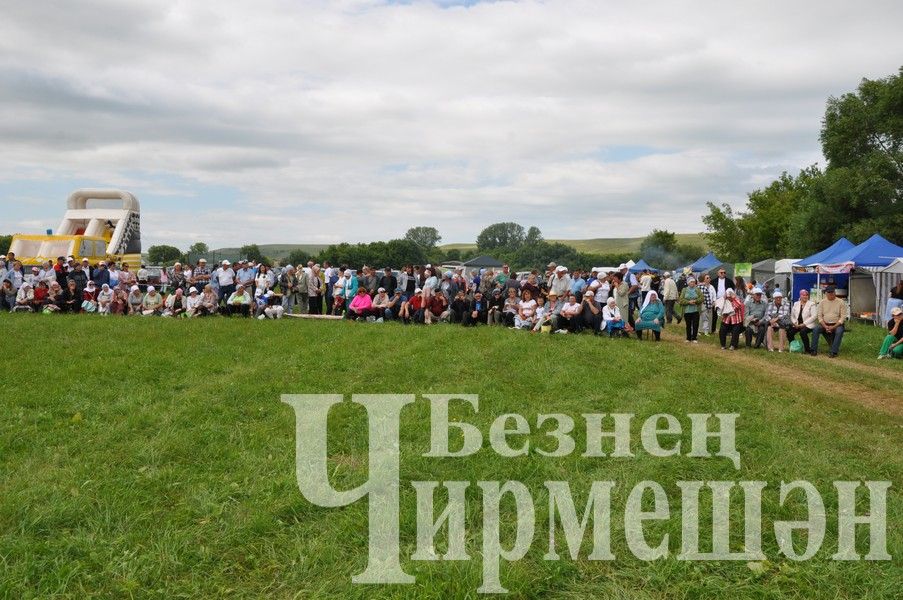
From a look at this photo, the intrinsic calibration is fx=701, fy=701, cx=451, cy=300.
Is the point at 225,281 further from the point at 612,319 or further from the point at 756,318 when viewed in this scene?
the point at 756,318

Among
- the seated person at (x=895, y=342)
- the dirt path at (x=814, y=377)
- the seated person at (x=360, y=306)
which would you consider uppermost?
the seated person at (x=360, y=306)

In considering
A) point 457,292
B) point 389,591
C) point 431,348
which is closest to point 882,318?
point 457,292

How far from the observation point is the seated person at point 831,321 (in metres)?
14.5

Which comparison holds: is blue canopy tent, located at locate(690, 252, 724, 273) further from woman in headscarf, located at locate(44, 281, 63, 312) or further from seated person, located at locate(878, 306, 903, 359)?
woman in headscarf, located at locate(44, 281, 63, 312)

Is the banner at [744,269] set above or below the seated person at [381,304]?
above

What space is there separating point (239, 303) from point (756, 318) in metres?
12.9

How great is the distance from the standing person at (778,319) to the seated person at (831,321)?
58cm

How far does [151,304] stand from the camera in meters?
19.3

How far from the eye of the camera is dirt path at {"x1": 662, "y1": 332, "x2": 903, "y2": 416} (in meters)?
9.28

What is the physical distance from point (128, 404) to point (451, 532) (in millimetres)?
4553

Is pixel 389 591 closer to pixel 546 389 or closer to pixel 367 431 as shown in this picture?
pixel 367 431

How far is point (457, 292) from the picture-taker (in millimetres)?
18234

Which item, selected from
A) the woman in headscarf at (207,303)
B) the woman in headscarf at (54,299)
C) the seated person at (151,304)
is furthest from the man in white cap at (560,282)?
the woman in headscarf at (54,299)

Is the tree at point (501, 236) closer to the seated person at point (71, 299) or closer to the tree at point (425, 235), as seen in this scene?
the tree at point (425, 235)
